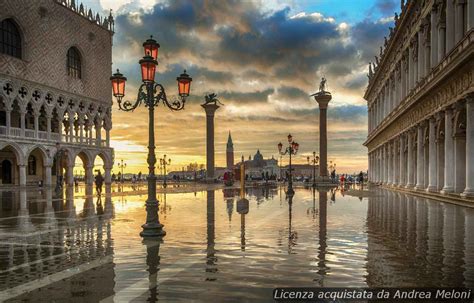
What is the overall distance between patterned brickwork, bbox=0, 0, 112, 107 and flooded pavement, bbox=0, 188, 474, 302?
3970 centimetres

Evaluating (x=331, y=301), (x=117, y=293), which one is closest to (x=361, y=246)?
(x=331, y=301)

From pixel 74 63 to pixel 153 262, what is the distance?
185 feet

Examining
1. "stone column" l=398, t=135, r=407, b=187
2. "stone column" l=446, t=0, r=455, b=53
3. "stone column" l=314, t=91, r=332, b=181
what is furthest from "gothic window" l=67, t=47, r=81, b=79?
"stone column" l=446, t=0, r=455, b=53

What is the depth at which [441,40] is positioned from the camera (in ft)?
91.8

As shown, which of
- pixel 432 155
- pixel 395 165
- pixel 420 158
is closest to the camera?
pixel 432 155

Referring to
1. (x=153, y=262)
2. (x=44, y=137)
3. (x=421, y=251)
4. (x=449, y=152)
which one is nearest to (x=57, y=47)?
(x=44, y=137)

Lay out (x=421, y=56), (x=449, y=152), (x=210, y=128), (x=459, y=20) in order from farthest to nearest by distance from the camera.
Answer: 1. (x=210, y=128)
2. (x=421, y=56)
3. (x=449, y=152)
4. (x=459, y=20)

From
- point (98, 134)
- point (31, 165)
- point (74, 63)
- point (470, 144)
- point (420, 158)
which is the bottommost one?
point (31, 165)

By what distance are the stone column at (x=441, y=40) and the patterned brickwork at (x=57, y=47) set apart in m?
40.2

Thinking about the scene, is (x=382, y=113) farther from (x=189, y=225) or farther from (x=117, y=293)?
(x=117, y=293)

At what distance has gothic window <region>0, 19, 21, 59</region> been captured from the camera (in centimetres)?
4881

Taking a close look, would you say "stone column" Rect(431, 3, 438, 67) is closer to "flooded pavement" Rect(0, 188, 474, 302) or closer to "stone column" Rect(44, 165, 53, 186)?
"flooded pavement" Rect(0, 188, 474, 302)

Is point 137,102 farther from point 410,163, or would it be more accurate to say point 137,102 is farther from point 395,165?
point 395,165

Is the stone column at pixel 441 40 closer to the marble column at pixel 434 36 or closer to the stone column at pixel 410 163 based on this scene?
Answer: the marble column at pixel 434 36
